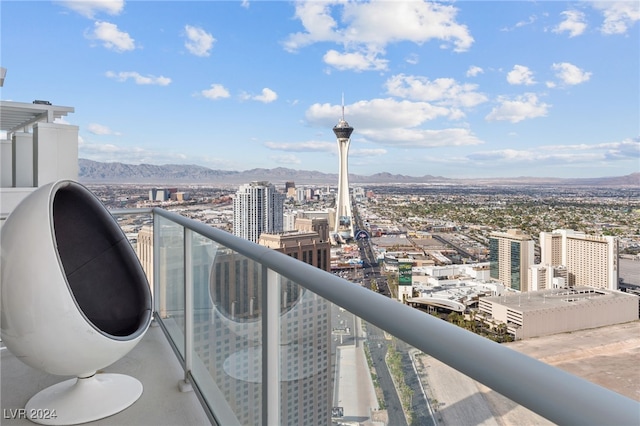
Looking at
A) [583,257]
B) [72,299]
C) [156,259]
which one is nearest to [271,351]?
[72,299]

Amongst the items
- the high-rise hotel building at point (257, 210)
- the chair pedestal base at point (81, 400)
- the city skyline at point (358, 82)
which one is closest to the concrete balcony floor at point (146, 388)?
the chair pedestal base at point (81, 400)

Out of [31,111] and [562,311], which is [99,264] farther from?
[562,311]

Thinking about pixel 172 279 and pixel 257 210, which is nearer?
pixel 172 279

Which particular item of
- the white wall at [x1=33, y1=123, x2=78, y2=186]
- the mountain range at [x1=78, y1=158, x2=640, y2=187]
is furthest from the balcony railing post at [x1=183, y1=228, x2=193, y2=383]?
the mountain range at [x1=78, y1=158, x2=640, y2=187]

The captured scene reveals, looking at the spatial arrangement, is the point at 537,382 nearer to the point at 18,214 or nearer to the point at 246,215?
the point at 18,214

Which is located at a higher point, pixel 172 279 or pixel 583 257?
pixel 172 279

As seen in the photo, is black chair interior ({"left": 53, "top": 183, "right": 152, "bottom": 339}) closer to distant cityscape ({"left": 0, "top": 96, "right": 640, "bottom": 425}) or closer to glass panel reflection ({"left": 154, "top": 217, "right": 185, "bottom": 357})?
distant cityscape ({"left": 0, "top": 96, "right": 640, "bottom": 425})
